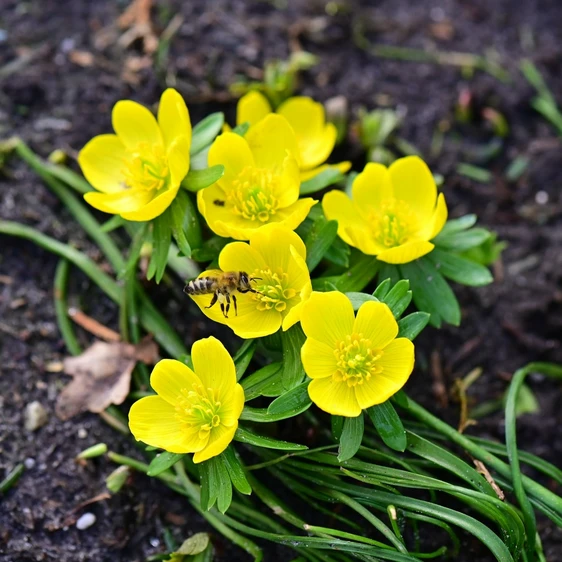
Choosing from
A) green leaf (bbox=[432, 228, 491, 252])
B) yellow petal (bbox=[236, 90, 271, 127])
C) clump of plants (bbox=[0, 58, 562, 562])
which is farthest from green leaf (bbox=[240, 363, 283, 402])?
yellow petal (bbox=[236, 90, 271, 127])

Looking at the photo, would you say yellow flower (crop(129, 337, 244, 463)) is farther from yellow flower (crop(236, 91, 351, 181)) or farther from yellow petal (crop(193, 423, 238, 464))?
yellow flower (crop(236, 91, 351, 181))

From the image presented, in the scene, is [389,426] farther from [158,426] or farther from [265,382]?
[158,426]

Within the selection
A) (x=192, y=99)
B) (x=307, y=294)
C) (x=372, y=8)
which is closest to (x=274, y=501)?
(x=307, y=294)

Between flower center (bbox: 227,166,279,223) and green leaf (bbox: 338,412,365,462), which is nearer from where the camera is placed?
green leaf (bbox: 338,412,365,462)

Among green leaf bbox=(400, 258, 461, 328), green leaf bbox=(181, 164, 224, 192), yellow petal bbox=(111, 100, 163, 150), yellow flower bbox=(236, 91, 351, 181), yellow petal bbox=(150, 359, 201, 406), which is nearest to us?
yellow petal bbox=(150, 359, 201, 406)

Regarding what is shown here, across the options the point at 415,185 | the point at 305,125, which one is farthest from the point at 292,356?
the point at 305,125

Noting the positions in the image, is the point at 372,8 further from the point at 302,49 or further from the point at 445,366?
the point at 445,366

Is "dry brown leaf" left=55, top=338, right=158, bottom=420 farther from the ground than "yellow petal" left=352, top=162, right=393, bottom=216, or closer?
closer
